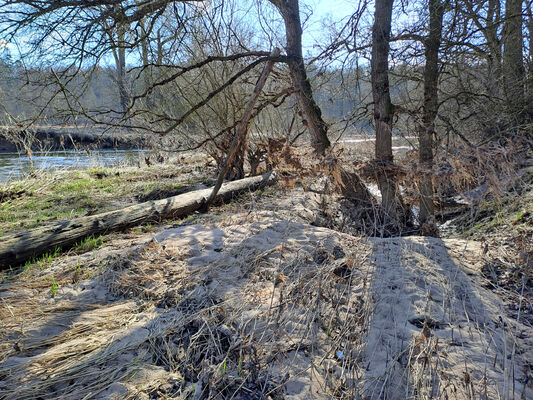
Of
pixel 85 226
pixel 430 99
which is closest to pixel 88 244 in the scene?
pixel 85 226

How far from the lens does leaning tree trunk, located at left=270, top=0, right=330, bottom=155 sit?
562 centimetres

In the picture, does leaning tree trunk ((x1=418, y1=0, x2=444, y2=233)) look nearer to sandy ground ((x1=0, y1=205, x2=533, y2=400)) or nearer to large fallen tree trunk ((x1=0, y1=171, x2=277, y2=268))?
sandy ground ((x1=0, y1=205, x2=533, y2=400))

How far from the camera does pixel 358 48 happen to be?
15.7 ft

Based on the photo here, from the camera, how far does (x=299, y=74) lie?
5.69 metres

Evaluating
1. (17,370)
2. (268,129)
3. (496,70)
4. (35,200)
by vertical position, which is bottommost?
(17,370)

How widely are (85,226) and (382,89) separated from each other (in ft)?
→ 14.5

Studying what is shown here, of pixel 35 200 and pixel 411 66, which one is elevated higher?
pixel 411 66

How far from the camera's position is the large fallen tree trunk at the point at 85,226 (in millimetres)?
3494

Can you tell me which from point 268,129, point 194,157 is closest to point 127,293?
point 268,129

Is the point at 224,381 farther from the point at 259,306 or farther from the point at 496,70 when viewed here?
the point at 496,70

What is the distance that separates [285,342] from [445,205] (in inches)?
206

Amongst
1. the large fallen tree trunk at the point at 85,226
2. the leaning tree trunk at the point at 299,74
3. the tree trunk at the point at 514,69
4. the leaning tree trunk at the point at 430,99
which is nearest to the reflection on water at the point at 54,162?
the large fallen tree trunk at the point at 85,226

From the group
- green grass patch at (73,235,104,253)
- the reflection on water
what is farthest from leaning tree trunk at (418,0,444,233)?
the reflection on water

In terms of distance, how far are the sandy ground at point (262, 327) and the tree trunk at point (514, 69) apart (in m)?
3.60
